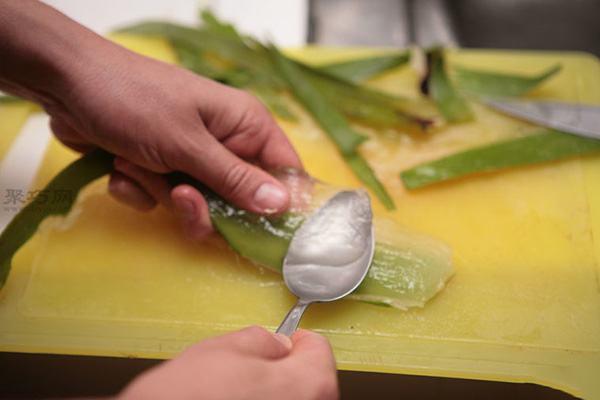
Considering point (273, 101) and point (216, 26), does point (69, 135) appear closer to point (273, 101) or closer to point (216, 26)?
point (273, 101)

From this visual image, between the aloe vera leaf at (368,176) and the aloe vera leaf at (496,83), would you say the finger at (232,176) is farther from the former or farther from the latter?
the aloe vera leaf at (496,83)

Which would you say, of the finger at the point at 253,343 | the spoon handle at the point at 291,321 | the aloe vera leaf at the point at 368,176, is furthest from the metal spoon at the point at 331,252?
the finger at the point at 253,343

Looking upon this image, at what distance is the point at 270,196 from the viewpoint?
1.19 meters

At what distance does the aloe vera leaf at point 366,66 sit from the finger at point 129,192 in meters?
0.77

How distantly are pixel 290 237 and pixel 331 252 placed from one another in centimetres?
12

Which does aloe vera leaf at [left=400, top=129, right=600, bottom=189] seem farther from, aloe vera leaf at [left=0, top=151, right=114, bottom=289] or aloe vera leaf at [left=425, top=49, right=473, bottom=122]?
aloe vera leaf at [left=0, top=151, right=114, bottom=289]

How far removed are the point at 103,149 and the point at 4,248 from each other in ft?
1.07

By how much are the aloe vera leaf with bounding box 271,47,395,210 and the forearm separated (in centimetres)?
67

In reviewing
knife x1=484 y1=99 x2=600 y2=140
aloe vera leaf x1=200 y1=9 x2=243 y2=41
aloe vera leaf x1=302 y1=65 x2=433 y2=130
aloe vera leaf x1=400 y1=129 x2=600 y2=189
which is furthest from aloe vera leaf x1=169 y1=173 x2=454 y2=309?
aloe vera leaf x1=200 y1=9 x2=243 y2=41

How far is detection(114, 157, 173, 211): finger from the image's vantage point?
1.30m

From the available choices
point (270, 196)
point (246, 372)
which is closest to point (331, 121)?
point (270, 196)

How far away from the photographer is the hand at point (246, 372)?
0.63m

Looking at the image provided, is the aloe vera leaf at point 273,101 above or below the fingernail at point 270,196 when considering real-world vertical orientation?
below

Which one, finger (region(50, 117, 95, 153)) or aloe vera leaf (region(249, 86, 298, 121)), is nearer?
finger (region(50, 117, 95, 153))
